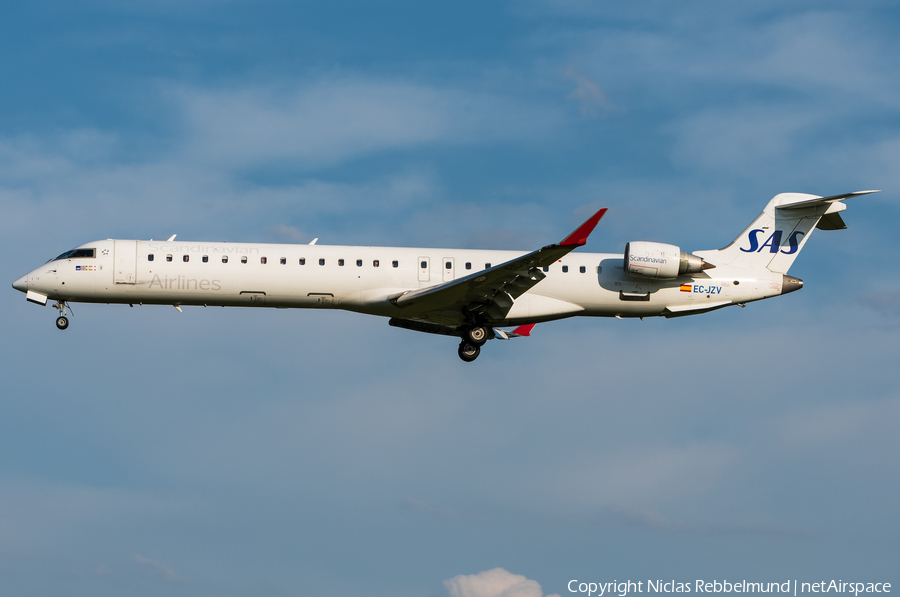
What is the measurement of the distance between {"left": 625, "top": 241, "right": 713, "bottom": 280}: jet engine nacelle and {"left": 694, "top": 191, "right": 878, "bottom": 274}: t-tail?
2416 mm

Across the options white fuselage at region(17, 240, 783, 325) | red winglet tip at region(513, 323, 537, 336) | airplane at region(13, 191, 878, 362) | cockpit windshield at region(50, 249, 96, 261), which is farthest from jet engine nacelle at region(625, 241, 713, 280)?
cockpit windshield at region(50, 249, 96, 261)

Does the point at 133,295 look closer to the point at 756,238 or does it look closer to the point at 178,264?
the point at 178,264

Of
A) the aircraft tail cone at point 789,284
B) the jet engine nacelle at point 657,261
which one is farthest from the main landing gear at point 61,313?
the aircraft tail cone at point 789,284

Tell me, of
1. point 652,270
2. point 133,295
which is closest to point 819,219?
point 652,270

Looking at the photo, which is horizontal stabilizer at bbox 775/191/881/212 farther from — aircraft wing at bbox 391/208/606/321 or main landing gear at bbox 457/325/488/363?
main landing gear at bbox 457/325/488/363

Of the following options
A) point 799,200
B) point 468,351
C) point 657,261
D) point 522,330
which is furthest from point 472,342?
point 799,200

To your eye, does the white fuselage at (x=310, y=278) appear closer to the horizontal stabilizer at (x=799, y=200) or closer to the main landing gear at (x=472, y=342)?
the main landing gear at (x=472, y=342)

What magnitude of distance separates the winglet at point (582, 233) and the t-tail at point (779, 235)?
7.55 m

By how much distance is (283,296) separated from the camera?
29.5 m

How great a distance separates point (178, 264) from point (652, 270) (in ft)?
47.9

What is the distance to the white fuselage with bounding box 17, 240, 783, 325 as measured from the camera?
29391 millimetres

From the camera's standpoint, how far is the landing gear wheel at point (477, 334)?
102 ft

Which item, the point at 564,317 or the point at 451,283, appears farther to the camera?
the point at 564,317

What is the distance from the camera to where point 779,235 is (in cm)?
3244
